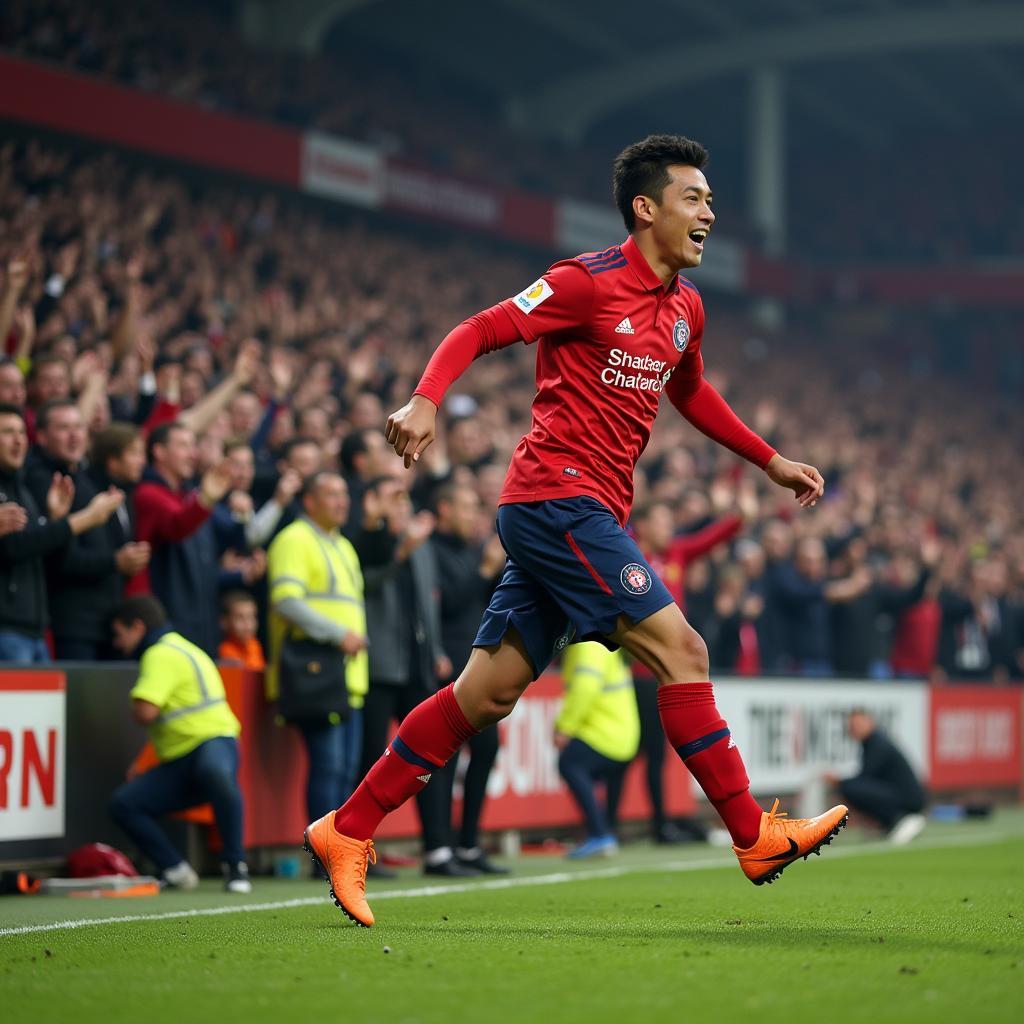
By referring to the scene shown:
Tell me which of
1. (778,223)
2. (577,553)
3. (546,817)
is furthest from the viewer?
(778,223)

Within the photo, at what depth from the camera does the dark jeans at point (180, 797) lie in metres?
8.37

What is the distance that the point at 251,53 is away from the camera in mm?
25188

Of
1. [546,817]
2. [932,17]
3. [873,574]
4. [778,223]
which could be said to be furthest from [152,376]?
[778,223]

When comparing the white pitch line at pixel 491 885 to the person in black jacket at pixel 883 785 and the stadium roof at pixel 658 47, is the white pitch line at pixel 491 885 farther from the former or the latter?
the stadium roof at pixel 658 47

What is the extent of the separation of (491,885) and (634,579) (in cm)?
328

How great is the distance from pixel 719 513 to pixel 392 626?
3.67 m

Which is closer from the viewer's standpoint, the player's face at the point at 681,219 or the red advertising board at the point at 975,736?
the player's face at the point at 681,219

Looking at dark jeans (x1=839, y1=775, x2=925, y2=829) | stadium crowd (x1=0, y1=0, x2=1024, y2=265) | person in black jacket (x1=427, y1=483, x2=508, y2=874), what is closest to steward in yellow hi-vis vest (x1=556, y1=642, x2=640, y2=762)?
person in black jacket (x1=427, y1=483, x2=508, y2=874)

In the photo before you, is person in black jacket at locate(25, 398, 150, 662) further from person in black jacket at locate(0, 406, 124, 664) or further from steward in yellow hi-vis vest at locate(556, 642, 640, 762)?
steward in yellow hi-vis vest at locate(556, 642, 640, 762)

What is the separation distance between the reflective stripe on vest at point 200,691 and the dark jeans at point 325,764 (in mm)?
588

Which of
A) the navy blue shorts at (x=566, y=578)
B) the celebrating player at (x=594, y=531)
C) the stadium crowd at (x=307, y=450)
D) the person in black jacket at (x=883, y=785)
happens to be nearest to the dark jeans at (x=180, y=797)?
the stadium crowd at (x=307, y=450)

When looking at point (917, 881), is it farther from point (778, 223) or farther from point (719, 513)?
point (778, 223)

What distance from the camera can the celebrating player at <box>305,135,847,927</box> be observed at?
18.7 ft

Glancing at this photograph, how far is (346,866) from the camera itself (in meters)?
5.89
